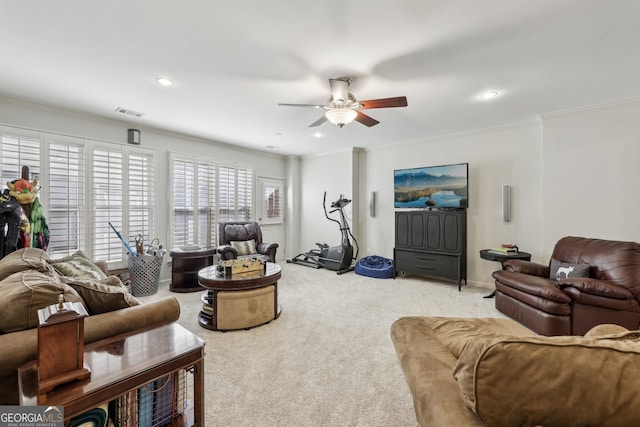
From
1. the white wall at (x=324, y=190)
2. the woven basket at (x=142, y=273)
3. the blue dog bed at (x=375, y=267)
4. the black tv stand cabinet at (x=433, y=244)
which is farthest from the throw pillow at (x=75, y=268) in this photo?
the white wall at (x=324, y=190)

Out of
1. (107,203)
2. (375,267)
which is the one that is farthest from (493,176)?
(107,203)

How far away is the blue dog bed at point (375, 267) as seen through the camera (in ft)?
16.8

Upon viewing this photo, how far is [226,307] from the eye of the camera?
288 cm

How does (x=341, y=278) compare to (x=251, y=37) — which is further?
(x=341, y=278)

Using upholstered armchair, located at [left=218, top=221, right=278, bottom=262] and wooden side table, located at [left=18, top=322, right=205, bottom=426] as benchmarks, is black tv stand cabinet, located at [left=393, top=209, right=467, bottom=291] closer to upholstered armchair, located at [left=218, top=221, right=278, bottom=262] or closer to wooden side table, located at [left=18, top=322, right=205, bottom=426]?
upholstered armchair, located at [left=218, top=221, right=278, bottom=262]

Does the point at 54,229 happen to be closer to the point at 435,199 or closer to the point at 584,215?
the point at 435,199

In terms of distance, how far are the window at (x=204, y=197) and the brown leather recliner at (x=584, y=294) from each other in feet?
15.4

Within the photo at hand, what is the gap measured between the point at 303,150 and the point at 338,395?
5.04 m

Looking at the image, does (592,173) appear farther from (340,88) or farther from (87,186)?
(87,186)

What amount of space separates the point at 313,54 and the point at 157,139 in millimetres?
3451

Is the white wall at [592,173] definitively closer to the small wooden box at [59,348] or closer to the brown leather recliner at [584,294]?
the brown leather recliner at [584,294]

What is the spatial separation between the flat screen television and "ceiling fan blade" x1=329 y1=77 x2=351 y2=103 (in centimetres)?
269

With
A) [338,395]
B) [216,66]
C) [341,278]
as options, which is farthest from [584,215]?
[216,66]

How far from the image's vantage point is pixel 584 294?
262 centimetres
